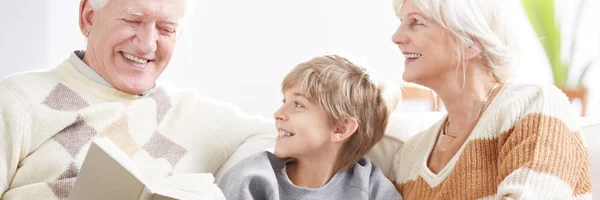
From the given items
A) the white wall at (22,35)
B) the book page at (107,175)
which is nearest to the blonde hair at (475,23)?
the book page at (107,175)

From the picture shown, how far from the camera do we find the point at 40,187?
1.83m

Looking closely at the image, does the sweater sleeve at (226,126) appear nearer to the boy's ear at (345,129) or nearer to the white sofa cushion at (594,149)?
the boy's ear at (345,129)

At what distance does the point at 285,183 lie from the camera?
1.94 metres

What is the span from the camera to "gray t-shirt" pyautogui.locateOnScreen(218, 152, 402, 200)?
73.0 inches

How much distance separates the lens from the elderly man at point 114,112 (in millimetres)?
1868

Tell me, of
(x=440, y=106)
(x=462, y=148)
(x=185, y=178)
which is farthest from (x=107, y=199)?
(x=440, y=106)

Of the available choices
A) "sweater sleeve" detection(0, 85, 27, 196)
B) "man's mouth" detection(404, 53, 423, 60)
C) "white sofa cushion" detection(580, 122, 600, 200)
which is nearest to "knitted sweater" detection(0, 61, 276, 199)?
"sweater sleeve" detection(0, 85, 27, 196)

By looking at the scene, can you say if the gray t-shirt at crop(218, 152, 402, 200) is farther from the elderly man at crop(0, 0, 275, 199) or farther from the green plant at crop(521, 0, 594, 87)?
the green plant at crop(521, 0, 594, 87)

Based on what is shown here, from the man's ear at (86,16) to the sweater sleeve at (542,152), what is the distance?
110cm

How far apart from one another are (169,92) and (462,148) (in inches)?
31.8

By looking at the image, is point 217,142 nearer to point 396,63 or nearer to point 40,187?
point 40,187

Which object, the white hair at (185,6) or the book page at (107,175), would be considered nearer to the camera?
the book page at (107,175)

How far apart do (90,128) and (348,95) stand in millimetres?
651

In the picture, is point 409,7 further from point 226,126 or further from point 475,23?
point 226,126
